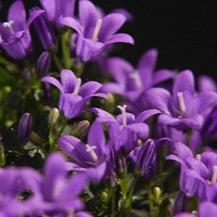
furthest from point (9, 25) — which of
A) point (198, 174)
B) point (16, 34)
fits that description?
point (198, 174)

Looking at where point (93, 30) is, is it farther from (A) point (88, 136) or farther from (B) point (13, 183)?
(B) point (13, 183)

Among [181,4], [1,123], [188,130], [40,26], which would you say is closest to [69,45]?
[40,26]

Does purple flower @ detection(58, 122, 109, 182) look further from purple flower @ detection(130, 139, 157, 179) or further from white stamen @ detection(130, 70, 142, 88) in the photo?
white stamen @ detection(130, 70, 142, 88)

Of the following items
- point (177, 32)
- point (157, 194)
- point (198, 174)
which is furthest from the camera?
point (177, 32)

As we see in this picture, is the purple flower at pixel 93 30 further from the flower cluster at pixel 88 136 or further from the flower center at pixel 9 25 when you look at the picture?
the flower center at pixel 9 25

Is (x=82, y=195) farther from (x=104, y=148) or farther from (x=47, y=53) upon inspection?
(x=47, y=53)
